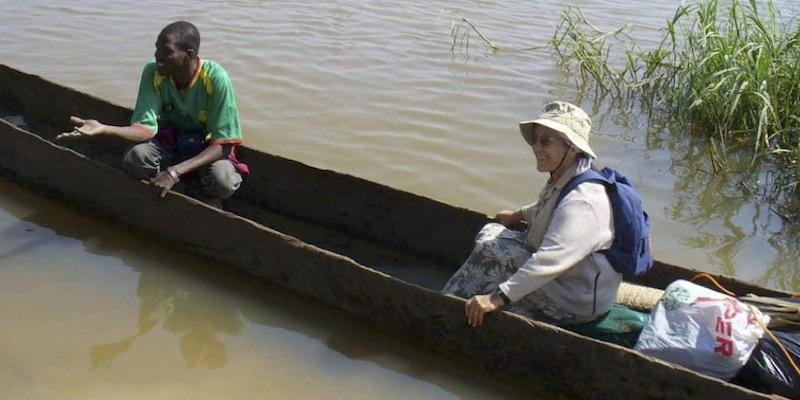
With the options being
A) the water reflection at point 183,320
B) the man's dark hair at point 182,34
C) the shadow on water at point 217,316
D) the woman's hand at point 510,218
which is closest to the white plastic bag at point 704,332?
the shadow on water at point 217,316

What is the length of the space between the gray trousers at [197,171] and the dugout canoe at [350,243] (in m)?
0.08

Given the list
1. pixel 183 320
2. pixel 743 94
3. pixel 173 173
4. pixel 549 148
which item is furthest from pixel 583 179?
pixel 743 94

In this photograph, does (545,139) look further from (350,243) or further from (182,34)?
(182,34)

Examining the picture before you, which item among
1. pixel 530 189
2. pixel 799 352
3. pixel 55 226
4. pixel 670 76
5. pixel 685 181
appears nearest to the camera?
pixel 799 352

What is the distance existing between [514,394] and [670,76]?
441 cm

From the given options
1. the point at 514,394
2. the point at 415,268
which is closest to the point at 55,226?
the point at 415,268

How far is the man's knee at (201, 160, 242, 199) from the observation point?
14.0 ft

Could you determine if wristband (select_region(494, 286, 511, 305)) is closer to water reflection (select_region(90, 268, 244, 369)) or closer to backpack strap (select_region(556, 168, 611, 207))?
backpack strap (select_region(556, 168, 611, 207))

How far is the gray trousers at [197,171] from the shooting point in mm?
4273

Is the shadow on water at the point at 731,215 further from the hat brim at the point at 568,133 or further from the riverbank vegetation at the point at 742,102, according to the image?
the hat brim at the point at 568,133

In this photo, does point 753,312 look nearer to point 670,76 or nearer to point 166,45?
point 166,45

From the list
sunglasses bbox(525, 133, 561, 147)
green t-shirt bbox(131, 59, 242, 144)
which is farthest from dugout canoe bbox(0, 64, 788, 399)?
sunglasses bbox(525, 133, 561, 147)

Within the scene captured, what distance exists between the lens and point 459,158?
19.6 ft

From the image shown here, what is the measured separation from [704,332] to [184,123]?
287 cm
